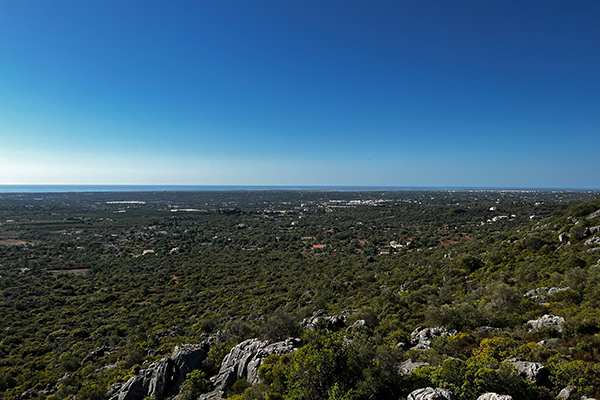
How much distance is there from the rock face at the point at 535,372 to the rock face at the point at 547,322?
178 inches

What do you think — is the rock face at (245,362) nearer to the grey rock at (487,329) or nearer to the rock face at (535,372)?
the grey rock at (487,329)

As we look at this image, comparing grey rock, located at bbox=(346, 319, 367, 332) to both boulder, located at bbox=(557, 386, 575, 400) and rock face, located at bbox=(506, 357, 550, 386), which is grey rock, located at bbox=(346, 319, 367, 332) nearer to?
rock face, located at bbox=(506, 357, 550, 386)

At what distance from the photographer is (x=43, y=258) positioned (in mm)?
71688

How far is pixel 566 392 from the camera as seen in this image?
855cm

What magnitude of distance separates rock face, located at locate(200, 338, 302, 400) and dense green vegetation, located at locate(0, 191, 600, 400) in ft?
2.60

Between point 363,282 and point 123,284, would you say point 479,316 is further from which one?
point 123,284

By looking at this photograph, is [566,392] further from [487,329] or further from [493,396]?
[487,329]

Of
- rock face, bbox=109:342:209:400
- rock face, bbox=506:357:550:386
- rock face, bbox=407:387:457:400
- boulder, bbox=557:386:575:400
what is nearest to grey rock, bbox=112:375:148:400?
rock face, bbox=109:342:209:400

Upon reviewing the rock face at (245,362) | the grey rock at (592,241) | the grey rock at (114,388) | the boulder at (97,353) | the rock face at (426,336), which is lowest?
the boulder at (97,353)

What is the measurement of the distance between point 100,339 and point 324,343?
33.0 m

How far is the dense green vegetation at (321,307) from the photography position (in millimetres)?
10672

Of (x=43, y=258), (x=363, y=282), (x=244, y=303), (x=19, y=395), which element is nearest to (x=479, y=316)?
(x=363, y=282)

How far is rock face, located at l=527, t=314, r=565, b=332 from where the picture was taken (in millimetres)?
12625

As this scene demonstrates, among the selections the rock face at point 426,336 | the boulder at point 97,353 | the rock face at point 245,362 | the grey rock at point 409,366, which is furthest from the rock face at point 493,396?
the boulder at point 97,353
